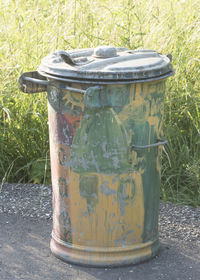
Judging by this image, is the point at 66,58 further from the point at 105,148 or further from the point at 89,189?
the point at 89,189

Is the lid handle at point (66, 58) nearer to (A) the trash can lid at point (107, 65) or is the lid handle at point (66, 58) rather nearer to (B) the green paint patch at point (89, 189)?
(A) the trash can lid at point (107, 65)

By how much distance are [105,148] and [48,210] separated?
1253 mm

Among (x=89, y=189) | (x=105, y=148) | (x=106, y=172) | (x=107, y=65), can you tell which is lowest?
(x=89, y=189)

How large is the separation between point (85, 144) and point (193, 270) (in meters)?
1.08

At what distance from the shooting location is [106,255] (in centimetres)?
308

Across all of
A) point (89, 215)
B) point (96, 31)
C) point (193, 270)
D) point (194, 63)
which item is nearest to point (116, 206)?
point (89, 215)

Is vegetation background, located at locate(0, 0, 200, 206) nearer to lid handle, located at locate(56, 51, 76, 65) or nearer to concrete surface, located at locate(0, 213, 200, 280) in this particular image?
concrete surface, located at locate(0, 213, 200, 280)

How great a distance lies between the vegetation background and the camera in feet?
13.2

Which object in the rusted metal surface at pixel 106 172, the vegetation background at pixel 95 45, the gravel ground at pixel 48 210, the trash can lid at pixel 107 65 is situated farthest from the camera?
the vegetation background at pixel 95 45

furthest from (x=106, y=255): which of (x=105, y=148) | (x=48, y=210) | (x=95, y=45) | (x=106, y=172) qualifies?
(x=95, y=45)

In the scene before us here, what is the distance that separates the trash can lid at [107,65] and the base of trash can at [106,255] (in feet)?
3.61

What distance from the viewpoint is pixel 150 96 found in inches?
112

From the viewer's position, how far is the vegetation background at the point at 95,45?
402cm

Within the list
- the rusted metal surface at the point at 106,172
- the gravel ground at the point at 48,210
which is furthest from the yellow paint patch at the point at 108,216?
the gravel ground at the point at 48,210
